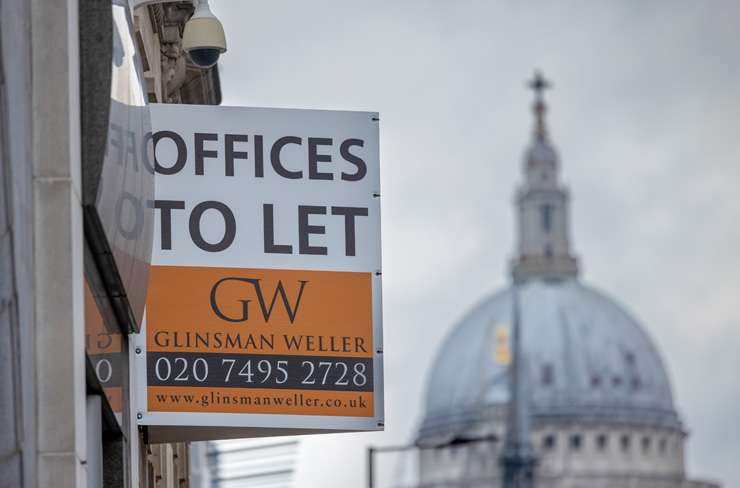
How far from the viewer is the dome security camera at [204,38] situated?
54.1ft

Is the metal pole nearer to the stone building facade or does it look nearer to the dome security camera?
the dome security camera

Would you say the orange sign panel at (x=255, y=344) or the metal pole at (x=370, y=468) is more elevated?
the metal pole at (x=370, y=468)

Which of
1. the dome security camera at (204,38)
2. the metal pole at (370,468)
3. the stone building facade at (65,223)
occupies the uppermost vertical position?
the dome security camera at (204,38)

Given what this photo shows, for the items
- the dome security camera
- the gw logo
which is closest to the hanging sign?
the gw logo

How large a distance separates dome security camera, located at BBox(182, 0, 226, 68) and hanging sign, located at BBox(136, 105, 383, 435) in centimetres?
32

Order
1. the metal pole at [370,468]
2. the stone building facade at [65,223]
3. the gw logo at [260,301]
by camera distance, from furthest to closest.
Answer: the metal pole at [370,468]
the gw logo at [260,301]
the stone building facade at [65,223]

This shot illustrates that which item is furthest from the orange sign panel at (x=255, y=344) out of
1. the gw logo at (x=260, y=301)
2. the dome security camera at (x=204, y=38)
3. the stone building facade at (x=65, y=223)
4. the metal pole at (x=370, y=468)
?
the metal pole at (x=370, y=468)

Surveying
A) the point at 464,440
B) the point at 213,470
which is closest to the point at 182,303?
the point at 464,440

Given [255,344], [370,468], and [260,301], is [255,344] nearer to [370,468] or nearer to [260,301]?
[260,301]

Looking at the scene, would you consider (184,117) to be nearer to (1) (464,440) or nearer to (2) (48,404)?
(2) (48,404)

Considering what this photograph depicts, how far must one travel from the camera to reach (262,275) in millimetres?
16234

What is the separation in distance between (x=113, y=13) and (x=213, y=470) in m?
29.4

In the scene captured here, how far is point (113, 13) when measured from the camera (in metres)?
13.3

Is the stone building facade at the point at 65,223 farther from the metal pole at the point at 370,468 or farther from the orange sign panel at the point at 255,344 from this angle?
the metal pole at the point at 370,468
